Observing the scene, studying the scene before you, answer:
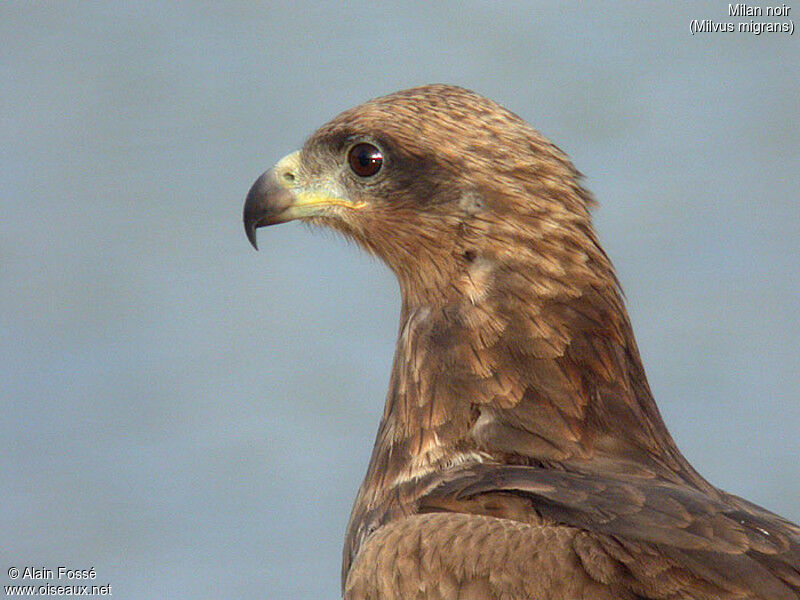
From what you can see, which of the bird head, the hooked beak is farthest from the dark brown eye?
the hooked beak

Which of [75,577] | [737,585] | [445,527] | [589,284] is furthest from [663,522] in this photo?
[75,577]

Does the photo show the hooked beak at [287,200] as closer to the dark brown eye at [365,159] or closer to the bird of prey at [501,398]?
the bird of prey at [501,398]

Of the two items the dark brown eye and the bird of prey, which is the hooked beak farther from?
the dark brown eye

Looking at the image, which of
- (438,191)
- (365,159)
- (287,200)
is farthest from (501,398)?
(287,200)

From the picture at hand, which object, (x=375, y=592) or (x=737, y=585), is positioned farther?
(x=375, y=592)

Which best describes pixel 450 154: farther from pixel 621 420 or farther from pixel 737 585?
pixel 737 585

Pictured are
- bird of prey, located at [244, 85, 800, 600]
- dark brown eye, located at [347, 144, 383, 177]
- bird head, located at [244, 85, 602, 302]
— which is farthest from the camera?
dark brown eye, located at [347, 144, 383, 177]
